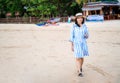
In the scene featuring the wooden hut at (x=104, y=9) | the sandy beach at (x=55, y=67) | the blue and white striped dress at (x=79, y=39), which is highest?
the blue and white striped dress at (x=79, y=39)

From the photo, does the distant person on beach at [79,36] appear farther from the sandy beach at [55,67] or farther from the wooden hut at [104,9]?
the wooden hut at [104,9]

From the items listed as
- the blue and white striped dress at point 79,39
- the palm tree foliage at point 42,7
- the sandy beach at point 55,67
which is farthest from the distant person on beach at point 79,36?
the palm tree foliage at point 42,7

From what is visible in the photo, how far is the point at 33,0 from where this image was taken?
49.5 metres

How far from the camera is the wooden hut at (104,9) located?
47.0 meters

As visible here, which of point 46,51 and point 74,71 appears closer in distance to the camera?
point 74,71

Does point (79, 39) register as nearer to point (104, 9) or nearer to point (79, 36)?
point (79, 36)

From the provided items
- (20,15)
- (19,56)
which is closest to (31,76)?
(19,56)

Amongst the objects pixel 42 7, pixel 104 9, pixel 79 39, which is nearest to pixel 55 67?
pixel 79 39

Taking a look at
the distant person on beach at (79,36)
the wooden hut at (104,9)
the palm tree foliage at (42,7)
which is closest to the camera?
the distant person on beach at (79,36)

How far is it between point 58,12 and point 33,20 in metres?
4.35

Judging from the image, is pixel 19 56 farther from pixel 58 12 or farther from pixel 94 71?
pixel 58 12

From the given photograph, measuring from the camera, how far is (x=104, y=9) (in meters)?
48.9

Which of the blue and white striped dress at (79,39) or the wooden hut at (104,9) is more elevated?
the blue and white striped dress at (79,39)

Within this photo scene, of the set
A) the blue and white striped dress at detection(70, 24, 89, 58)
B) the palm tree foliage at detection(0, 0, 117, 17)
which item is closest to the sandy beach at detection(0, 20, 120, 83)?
the blue and white striped dress at detection(70, 24, 89, 58)
